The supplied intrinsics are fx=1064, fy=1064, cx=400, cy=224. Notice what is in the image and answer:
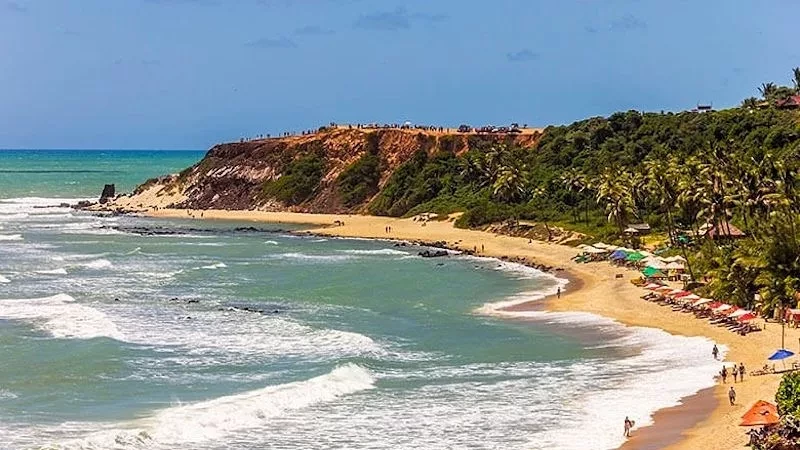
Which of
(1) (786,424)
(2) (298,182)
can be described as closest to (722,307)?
(1) (786,424)

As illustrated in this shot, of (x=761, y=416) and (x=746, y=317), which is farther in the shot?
(x=746, y=317)

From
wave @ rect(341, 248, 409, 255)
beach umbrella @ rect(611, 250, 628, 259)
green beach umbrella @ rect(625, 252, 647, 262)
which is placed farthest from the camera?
wave @ rect(341, 248, 409, 255)

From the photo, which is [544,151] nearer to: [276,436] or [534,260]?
[534,260]

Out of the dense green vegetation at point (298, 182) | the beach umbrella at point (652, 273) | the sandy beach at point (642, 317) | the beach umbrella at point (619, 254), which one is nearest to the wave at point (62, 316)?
the sandy beach at point (642, 317)

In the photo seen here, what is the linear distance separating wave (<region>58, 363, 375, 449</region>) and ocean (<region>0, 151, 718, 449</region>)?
0.08 metres

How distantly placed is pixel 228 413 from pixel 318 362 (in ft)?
26.5

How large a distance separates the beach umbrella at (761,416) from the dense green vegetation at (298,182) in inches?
3919

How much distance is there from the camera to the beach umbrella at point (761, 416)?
28438 mm

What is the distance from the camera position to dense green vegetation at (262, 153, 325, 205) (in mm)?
126438

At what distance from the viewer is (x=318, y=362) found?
41.2 m

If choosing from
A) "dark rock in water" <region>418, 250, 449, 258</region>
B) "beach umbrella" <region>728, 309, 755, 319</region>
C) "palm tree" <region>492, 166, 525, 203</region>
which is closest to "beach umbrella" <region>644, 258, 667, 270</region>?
"beach umbrella" <region>728, 309, 755, 319</region>

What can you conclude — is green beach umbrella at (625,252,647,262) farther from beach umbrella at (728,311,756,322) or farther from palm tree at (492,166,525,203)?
palm tree at (492,166,525,203)

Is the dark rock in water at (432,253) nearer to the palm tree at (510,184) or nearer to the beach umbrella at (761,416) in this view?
the palm tree at (510,184)

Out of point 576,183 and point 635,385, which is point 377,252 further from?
point 635,385
